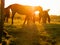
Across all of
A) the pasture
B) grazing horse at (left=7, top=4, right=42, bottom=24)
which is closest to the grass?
the pasture

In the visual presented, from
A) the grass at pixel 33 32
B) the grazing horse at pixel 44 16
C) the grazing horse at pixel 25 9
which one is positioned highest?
the grazing horse at pixel 25 9

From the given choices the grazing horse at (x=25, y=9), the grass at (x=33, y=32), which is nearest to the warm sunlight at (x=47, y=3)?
the grazing horse at (x=25, y=9)

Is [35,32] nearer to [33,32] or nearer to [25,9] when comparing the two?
[33,32]

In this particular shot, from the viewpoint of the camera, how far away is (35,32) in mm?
1939

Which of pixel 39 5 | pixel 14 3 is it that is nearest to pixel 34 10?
pixel 39 5

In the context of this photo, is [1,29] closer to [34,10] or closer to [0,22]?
[0,22]

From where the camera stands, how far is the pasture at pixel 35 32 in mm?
1899

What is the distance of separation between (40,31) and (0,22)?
18.5 inches

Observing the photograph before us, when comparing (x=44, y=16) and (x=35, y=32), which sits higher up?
(x=44, y=16)

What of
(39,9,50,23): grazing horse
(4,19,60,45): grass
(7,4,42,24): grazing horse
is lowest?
(4,19,60,45): grass

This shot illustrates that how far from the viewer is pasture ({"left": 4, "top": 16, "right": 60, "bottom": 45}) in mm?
1899

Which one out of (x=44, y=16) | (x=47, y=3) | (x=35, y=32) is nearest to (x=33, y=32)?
(x=35, y=32)

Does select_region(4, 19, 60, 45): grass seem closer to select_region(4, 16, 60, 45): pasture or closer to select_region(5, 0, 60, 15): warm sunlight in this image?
select_region(4, 16, 60, 45): pasture

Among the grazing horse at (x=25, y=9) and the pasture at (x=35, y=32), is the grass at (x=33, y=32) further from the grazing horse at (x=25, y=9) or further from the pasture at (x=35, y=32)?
the grazing horse at (x=25, y=9)
